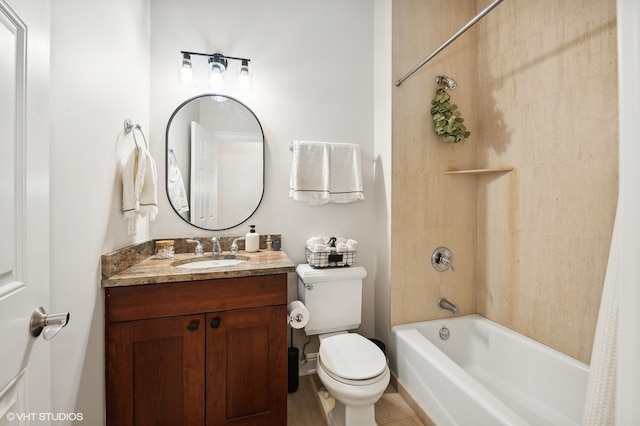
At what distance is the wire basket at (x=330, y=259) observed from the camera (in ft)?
5.66

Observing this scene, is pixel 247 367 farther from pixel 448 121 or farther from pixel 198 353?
pixel 448 121

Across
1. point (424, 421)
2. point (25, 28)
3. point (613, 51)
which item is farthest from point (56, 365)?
point (613, 51)

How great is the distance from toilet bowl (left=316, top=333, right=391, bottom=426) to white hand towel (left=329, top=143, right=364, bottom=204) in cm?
92

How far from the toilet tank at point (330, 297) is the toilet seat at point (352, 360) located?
0.50 feet

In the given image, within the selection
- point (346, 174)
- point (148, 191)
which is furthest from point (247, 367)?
point (346, 174)

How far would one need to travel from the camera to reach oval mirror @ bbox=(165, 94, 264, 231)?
1.73m

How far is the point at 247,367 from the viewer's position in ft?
4.33

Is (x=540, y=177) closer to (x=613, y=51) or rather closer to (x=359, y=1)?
(x=613, y=51)

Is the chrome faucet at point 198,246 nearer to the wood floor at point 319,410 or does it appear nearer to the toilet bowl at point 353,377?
the toilet bowl at point 353,377

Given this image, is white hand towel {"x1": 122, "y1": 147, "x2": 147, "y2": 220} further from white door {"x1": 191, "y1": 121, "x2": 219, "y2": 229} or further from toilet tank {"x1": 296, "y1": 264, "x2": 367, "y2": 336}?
toilet tank {"x1": 296, "y1": 264, "x2": 367, "y2": 336}

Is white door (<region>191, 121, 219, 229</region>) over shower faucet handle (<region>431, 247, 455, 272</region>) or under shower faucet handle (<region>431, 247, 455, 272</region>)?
over

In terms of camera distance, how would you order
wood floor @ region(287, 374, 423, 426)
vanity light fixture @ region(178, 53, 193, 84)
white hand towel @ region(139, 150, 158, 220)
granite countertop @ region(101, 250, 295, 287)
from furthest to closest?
vanity light fixture @ region(178, 53, 193, 84) → wood floor @ region(287, 374, 423, 426) → white hand towel @ region(139, 150, 158, 220) → granite countertop @ region(101, 250, 295, 287)

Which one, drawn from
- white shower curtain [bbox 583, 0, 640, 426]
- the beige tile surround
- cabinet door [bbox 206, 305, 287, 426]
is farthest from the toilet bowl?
white shower curtain [bbox 583, 0, 640, 426]

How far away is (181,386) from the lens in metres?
1.24
